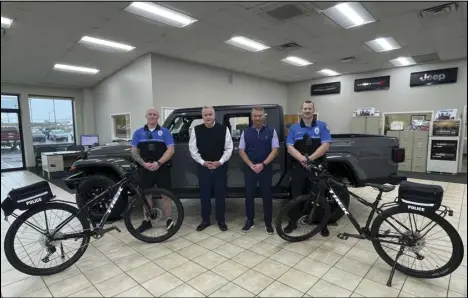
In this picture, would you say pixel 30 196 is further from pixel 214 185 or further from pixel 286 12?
pixel 286 12

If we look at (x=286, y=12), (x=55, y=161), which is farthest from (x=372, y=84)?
(x=55, y=161)

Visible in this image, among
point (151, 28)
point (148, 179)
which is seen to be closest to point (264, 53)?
point (151, 28)

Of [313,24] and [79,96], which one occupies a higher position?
[313,24]

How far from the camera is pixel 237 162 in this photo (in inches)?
143

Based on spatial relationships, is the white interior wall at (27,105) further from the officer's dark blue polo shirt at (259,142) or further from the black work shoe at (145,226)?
the officer's dark blue polo shirt at (259,142)

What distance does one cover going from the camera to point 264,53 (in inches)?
282

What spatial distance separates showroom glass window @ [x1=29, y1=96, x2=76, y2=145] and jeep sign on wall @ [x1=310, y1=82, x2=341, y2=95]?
9864 mm

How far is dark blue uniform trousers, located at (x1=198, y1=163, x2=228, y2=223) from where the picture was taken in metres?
3.33

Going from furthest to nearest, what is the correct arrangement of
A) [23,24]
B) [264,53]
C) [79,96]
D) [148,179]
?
[79,96]
[264,53]
[23,24]
[148,179]

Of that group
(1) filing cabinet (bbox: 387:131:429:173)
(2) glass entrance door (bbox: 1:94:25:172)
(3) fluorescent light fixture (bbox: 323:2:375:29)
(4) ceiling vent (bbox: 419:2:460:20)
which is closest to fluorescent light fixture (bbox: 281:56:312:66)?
(3) fluorescent light fixture (bbox: 323:2:375:29)

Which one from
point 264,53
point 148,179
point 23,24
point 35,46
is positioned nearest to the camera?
point 148,179

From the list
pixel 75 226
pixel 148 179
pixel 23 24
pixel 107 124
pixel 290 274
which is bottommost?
pixel 290 274

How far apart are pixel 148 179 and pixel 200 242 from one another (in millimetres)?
1018

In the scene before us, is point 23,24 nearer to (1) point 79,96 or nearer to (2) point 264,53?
(2) point 264,53
